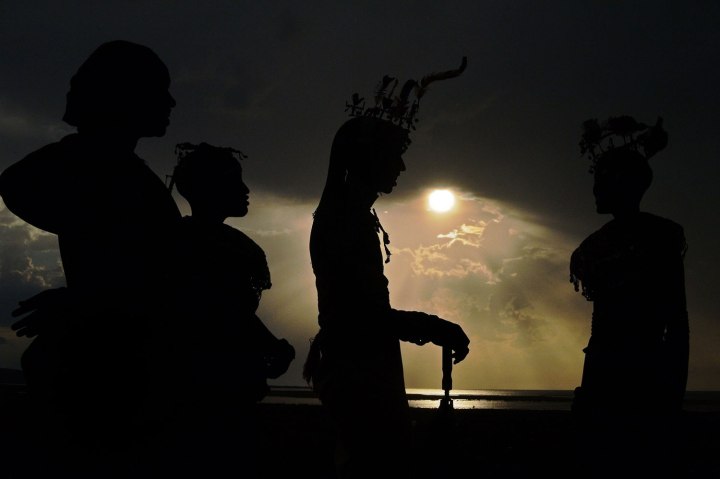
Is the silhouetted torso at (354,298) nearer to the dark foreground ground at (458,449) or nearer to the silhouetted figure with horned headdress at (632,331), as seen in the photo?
the dark foreground ground at (458,449)

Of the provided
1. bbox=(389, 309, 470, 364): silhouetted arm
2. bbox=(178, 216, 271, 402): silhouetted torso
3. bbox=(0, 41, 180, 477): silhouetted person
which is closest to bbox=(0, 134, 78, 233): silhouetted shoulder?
bbox=(0, 41, 180, 477): silhouetted person

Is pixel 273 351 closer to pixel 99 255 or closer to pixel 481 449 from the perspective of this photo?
pixel 99 255

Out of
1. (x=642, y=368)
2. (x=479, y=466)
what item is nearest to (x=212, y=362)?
(x=642, y=368)

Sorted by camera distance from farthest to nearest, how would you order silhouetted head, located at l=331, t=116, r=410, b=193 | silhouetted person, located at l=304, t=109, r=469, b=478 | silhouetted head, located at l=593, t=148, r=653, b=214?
silhouetted head, located at l=593, t=148, r=653, b=214 < silhouetted head, located at l=331, t=116, r=410, b=193 < silhouetted person, located at l=304, t=109, r=469, b=478

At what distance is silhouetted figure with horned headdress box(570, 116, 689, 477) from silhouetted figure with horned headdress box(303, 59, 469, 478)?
1.76m

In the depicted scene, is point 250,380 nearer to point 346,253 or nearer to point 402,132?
point 346,253

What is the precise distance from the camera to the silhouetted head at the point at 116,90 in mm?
2701

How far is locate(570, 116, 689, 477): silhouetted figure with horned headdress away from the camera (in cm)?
459

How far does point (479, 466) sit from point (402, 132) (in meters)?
9.73

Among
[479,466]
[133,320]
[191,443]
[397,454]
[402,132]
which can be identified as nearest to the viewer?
[133,320]

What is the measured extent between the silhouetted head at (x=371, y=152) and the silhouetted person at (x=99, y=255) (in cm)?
159

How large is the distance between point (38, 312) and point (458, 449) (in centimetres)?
235

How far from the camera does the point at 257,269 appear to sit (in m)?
5.66

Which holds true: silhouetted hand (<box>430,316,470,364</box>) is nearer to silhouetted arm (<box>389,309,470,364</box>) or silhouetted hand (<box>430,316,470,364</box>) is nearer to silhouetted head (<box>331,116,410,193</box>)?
silhouetted arm (<box>389,309,470,364</box>)
